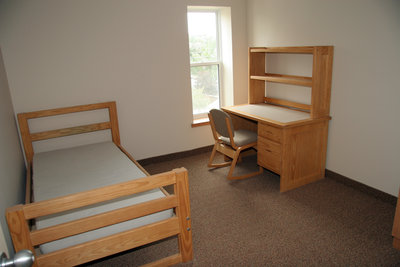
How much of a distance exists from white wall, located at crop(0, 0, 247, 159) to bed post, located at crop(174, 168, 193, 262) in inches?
72.6

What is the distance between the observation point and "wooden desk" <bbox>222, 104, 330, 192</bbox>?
273 cm

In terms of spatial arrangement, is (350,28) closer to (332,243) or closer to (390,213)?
(390,213)

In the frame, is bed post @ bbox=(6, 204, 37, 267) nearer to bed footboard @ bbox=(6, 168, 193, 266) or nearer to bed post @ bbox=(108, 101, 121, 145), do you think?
bed footboard @ bbox=(6, 168, 193, 266)

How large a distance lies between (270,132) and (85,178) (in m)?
1.71

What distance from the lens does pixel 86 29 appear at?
9.95 feet

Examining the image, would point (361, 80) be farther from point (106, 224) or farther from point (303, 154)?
point (106, 224)

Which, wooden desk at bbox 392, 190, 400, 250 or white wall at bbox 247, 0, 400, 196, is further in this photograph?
white wall at bbox 247, 0, 400, 196

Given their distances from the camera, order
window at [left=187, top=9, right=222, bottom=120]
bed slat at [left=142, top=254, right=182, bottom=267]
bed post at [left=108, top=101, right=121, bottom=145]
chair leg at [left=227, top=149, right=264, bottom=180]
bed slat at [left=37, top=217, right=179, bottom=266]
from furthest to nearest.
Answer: window at [left=187, top=9, right=222, bottom=120], bed post at [left=108, top=101, right=121, bottom=145], chair leg at [left=227, top=149, right=264, bottom=180], bed slat at [left=142, top=254, right=182, bottom=267], bed slat at [left=37, top=217, right=179, bottom=266]

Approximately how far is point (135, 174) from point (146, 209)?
1.89 feet

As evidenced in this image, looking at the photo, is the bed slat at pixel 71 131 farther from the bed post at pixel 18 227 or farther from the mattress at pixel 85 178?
the bed post at pixel 18 227

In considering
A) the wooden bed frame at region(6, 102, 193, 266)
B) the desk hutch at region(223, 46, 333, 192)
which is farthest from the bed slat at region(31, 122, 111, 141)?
the desk hutch at region(223, 46, 333, 192)

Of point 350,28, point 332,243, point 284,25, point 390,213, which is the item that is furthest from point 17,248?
point 284,25

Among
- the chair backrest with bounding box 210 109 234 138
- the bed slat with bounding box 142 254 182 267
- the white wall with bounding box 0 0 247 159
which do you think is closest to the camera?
the bed slat with bounding box 142 254 182 267

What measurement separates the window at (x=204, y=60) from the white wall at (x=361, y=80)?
1.13m
